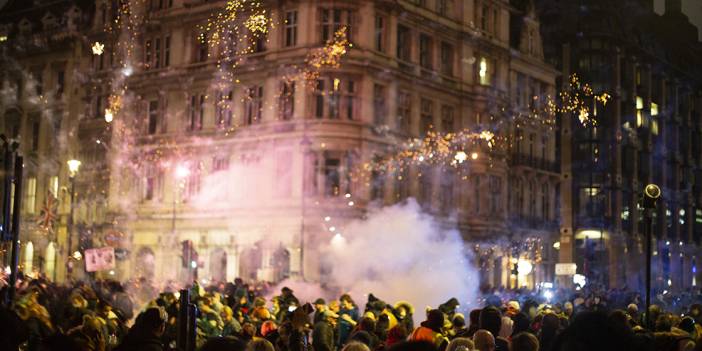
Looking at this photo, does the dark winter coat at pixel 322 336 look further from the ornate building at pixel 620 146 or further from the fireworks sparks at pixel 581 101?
the fireworks sparks at pixel 581 101

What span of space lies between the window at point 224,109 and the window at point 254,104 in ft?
3.28

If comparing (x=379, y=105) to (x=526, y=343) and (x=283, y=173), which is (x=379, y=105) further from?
(x=526, y=343)

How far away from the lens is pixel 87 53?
50750 millimetres

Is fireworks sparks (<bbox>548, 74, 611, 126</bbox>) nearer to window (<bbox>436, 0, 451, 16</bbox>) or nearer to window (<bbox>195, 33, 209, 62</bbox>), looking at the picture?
window (<bbox>436, 0, 451, 16</bbox>)

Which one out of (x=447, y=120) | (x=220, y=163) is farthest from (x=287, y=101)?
(x=447, y=120)

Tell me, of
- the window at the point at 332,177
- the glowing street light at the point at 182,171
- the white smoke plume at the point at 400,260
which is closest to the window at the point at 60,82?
the glowing street light at the point at 182,171

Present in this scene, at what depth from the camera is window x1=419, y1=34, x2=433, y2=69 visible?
4469 cm

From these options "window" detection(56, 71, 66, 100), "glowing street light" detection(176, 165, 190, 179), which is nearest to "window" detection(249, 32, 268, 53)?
"glowing street light" detection(176, 165, 190, 179)

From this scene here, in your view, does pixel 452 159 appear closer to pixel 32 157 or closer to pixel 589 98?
pixel 589 98

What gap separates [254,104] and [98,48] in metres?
11.7

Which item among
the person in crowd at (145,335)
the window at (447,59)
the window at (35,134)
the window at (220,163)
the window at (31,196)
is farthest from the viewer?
the window at (35,134)

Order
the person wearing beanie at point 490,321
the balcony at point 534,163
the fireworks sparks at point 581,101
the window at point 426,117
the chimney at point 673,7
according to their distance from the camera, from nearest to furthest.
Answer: the person wearing beanie at point 490,321 < the window at point 426,117 < the balcony at point 534,163 < the fireworks sparks at point 581,101 < the chimney at point 673,7

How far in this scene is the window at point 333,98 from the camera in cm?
3988

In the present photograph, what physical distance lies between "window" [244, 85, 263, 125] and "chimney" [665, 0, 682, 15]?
1752 inches
